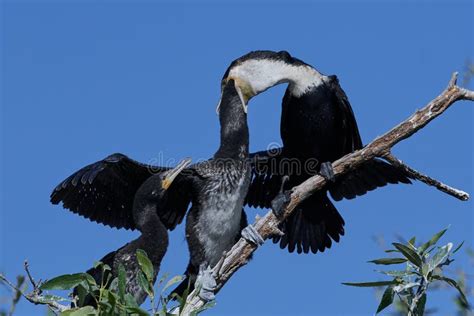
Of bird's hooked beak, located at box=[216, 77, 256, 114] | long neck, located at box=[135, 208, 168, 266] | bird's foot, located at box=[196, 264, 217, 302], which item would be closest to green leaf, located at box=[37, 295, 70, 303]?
bird's foot, located at box=[196, 264, 217, 302]

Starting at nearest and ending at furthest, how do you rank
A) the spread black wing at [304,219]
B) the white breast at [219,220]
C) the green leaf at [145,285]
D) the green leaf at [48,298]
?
the green leaf at [145,285] < the green leaf at [48,298] < the white breast at [219,220] < the spread black wing at [304,219]

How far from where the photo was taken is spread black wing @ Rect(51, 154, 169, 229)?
5988mm

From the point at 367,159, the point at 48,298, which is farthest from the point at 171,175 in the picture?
the point at 48,298

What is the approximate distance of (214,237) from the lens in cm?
561

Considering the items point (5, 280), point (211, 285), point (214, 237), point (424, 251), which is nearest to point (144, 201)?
point (214, 237)

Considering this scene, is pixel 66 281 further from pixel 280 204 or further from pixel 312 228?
pixel 312 228

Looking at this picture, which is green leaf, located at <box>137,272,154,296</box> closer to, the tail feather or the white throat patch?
the white throat patch

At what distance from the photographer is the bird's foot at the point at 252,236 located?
525 cm

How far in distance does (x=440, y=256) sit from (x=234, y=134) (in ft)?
7.64

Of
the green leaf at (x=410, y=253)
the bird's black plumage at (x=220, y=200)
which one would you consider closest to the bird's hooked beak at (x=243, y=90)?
the bird's black plumage at (x=220, y=200)

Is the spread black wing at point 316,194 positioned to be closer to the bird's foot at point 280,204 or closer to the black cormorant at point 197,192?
the black cormorant at point 197,192

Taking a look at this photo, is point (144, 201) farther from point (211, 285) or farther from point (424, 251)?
point (424, 251)

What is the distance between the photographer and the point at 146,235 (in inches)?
221

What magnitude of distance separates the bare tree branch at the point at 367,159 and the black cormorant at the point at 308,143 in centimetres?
66
